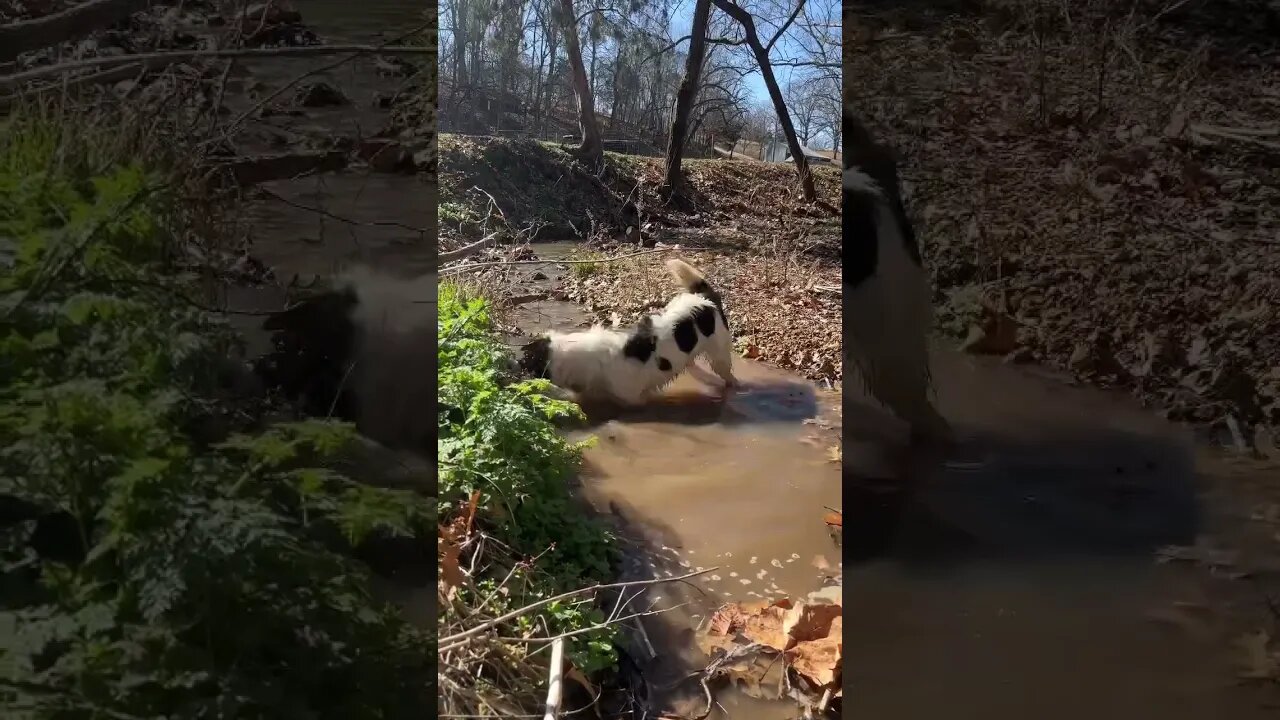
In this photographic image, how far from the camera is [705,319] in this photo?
2.08 meters

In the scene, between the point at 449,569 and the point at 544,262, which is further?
the point at 544,262

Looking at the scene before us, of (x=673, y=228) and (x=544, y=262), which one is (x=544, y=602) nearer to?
(x=544, y=262)

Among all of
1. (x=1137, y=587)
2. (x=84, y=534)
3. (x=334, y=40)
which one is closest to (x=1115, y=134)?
(x=1137, y=587)

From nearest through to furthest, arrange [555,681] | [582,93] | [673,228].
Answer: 1. [555,681]
2. [582,93]
3. [673,228]

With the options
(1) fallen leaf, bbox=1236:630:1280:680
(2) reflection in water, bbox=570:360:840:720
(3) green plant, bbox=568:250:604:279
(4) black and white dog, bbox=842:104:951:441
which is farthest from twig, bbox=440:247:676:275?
(1) fallen leaf, bbox=1236:630:1280:680

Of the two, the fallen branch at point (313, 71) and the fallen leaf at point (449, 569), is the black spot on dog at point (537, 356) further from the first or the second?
the fallen branch at point (313, 71)

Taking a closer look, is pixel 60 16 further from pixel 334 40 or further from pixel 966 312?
pixel 966 312

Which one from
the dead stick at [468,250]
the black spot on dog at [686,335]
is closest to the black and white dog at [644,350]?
the black spot on dog at [686,335]

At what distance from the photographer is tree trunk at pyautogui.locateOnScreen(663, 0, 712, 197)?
6.50 feet

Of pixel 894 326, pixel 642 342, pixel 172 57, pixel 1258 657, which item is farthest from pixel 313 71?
pixel 1258 657

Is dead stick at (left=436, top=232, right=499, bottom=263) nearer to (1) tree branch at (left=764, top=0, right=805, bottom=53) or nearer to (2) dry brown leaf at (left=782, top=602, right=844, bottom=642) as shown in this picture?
(1) tree branch at (left=764, top=0, right=805, bottom=53)

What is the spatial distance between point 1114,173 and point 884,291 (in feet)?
1.67

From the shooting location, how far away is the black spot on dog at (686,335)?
6.78 ft

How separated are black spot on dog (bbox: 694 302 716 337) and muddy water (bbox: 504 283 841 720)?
12 cm
